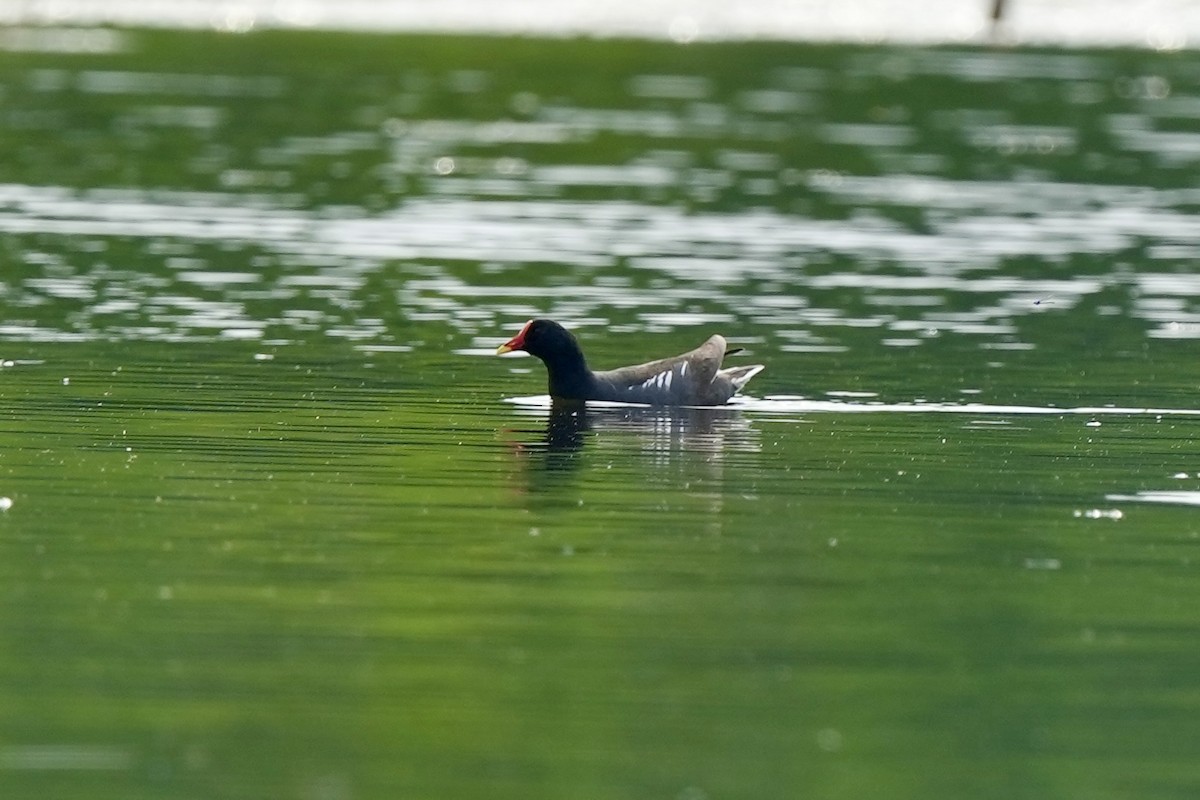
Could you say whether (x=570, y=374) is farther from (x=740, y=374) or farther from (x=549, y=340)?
(x=740, y=374)

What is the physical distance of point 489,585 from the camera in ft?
41.3

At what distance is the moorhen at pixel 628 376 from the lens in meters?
18.9

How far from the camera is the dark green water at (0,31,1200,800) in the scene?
10156 mm

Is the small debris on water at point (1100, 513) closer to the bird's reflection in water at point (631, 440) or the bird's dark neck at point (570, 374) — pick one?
the bird's reflection in water at point (631, 440)

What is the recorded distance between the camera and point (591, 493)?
50.1 feet

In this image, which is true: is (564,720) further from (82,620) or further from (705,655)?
(82,620)

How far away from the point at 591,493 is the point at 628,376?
3.89 metres

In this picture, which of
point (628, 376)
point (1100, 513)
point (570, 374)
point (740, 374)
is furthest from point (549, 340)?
point (1100, 513)

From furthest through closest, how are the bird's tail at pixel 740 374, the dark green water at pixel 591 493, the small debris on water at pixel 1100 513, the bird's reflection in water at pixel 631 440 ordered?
the bird's tail at pixel 740 374
the bird's reflection in water at pixel 631 440
the small debris on water at pixel 1100 513
the dark green water at pixel 591 493

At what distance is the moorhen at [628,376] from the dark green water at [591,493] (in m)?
0.32

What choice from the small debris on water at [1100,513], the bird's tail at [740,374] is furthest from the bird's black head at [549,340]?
the small debris on water at [1100,513]

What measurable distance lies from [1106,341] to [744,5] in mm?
55361

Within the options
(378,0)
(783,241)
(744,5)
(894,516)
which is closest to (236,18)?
(378,0)

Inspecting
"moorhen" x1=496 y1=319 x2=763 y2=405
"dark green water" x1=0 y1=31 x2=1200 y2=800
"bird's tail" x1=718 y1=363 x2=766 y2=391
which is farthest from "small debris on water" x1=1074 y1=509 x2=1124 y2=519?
"bird's tail" x1=718 y1=363 x2=766 y2=391
